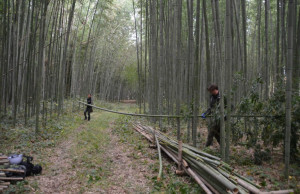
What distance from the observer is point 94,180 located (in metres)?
3.07

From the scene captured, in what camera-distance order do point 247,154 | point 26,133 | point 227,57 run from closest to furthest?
1. point 227,57
2. point 247,154
3. point 26,133

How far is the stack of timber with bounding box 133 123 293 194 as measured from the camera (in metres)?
2.05

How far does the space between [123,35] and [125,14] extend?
5.25 ft

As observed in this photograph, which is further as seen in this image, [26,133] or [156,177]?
[26,133]

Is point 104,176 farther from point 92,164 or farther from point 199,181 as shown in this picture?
point 199,181

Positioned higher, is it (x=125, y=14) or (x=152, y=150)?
(x=125, y=14)

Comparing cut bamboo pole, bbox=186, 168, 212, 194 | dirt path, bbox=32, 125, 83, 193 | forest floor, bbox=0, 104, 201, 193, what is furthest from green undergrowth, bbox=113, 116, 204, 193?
dirt path, bbox=32, 125, 83, 193

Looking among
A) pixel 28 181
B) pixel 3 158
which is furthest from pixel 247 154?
pixel 3 158

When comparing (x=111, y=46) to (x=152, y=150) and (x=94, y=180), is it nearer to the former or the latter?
(x=152, y=150)

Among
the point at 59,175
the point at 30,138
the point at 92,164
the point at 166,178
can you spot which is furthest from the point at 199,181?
the point at 30,138

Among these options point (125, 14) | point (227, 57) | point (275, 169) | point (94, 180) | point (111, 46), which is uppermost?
point (125, 14)

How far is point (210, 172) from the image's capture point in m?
2.34

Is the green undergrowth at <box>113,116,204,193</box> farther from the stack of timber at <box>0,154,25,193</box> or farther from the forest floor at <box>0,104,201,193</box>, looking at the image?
the stack of timber at <box>0,154,25,193</box>

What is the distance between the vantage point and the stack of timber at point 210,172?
205cm
